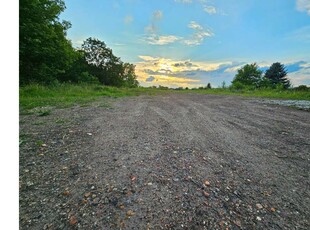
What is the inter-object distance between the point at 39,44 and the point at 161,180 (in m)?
17.1

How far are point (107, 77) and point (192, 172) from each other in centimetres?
4067

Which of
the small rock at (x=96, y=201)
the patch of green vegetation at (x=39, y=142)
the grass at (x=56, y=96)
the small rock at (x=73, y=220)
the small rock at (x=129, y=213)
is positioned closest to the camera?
the small rock at (x=73, y=220)

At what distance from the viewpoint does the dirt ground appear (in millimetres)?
1714

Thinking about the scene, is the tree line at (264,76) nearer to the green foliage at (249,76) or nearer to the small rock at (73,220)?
the green foliage at (249,76)

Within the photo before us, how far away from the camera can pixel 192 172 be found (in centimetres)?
249

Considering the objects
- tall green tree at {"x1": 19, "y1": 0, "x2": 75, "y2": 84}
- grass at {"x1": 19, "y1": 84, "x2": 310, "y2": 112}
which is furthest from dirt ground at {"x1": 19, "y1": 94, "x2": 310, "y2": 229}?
tall green tree at {"x1": 19, "y1": 0, "x2": 75, "y2": 84}

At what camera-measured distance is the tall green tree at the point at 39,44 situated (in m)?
13.1

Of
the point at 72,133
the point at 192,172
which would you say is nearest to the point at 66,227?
the point at 192,172

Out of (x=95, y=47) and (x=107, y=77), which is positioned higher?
(x=95, y=47)

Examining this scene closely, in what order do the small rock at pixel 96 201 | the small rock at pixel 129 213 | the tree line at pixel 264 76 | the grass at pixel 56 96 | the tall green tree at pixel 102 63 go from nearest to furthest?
the small rock at pixel 129 213, the small rock at pixel 96 201, the grass at pixel 56 96, the tall green tree at pixel 102 63, the tree line at pixel 264 76

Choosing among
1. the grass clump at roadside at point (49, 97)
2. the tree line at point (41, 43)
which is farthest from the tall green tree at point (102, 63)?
the grass clump at roadside at point (49, 97)

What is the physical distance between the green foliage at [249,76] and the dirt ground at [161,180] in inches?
2079

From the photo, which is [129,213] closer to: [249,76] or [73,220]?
[73,220]
